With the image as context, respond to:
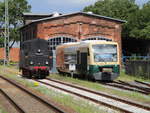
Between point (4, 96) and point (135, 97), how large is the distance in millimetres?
5675

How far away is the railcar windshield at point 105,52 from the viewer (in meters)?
23.2

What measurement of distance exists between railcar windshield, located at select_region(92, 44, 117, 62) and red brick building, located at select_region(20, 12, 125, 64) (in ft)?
54.5

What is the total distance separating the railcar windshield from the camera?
76.1 feet

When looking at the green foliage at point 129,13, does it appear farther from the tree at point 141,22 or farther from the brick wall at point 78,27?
the brick wall at point 78,27

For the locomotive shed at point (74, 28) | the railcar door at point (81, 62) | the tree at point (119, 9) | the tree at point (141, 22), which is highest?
the tree at point (119, 9)

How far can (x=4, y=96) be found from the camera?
15492 mm

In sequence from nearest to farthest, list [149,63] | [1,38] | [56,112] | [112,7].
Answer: [56,112] < [149,63] < [1,38] < [112,7]

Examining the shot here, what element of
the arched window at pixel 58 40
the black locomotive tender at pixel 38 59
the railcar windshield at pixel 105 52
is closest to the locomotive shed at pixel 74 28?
the arched window at pixel 58 40

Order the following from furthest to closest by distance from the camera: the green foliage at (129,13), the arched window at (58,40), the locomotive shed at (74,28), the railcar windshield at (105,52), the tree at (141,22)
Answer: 1. the green foliage at (129,13)
2. the tree at (141,22)
3. the locomotive shed at (74,28)
4. the arched window at (58,40)
5. the railcar windshield at (105,52)

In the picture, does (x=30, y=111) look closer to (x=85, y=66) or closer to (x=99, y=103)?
(x=99, y=103)

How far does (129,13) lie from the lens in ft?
221

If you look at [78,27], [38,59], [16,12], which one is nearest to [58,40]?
[78,27]

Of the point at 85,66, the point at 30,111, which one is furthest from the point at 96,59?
the point at 30,111

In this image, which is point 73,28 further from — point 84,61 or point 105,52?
point 105,52
